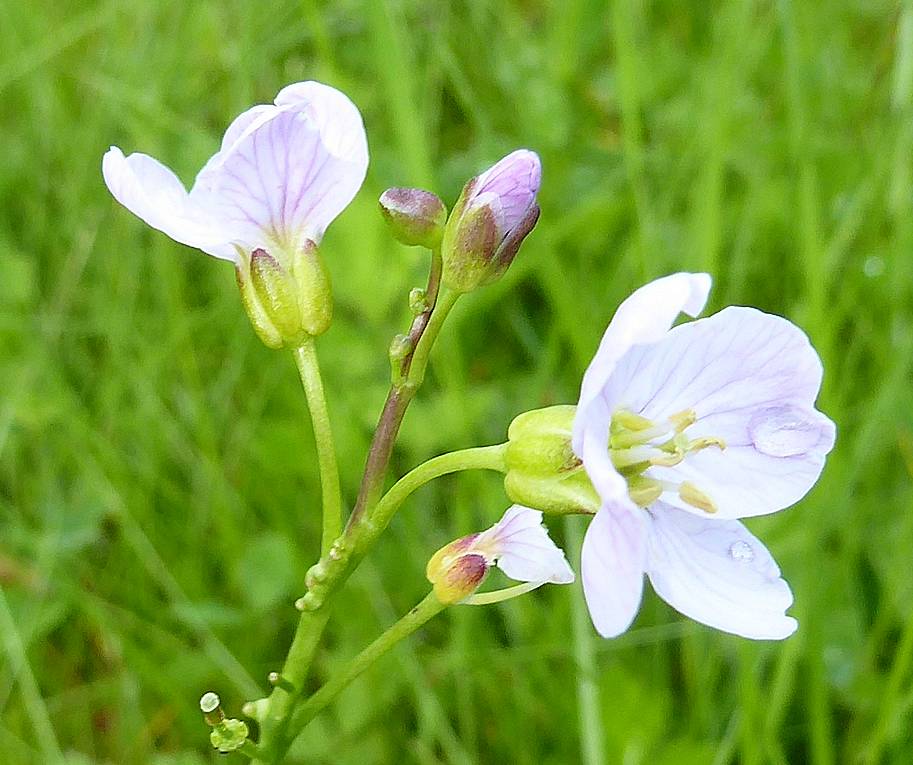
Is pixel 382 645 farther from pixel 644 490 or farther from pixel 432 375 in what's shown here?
pixel 432 375

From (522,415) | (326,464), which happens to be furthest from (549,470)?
(326,464)

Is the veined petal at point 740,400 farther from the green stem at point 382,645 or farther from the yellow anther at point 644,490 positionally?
the green stem at point 382,645

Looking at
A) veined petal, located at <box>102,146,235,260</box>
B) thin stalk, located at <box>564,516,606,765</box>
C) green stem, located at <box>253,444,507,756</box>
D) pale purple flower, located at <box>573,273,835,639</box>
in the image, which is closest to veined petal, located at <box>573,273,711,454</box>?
pale purple flower, located at <box>573,273,835,639</box>

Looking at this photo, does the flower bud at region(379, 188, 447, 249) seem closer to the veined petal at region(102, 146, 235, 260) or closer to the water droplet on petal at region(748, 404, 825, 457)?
the veined petal at region(102, 146, 235, 260)

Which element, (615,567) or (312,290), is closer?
(615,567)

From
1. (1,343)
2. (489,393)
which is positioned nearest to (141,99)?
(1,343)

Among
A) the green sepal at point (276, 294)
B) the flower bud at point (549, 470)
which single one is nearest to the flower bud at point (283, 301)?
the green sepal at point (276, 294)
